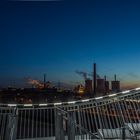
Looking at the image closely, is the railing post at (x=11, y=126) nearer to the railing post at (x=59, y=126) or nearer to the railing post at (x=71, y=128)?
the railing post at (x=59, y=126)

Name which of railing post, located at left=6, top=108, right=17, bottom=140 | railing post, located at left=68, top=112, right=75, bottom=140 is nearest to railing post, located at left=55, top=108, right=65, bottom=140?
railing post, located at left=68, top=112, right=75, bottom=140

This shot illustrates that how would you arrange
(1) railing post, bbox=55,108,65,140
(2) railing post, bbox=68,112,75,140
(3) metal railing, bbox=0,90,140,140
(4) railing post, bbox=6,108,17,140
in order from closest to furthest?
(2) railing post, bbox=68,112,75,140
(1) railing post, bbox=55,108,65,140
(3) metal railing, bbox=0,90,140,140
(4) railing post, bbox=6,108,17,140

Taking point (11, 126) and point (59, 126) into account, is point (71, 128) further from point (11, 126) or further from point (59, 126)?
point (11, 126)

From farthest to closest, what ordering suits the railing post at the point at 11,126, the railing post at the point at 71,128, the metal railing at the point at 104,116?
the railing post at the point at 11,126 → the metal railing at the point at 104,116 → the railing post at the point at 71,128

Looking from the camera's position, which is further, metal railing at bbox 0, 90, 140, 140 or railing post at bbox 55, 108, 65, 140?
metal railing at bbox 0, 90, 140, 140

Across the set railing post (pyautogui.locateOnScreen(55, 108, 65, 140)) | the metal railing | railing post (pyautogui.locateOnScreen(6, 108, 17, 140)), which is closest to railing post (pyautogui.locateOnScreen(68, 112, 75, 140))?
railing post (pyautogui.locateOnScreen(55, 108, 65, 140))

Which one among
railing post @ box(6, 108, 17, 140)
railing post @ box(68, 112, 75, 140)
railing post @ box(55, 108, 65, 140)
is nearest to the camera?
railing post @ box(68, 112, 75, 140)

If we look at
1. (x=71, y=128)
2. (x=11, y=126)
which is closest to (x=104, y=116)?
(x=71, y=128)

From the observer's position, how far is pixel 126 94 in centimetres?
460

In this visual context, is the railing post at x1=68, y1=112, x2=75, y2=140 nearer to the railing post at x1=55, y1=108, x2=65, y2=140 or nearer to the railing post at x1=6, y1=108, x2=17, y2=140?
the railing post at x1=55, y1=108, x2=65, y2=140

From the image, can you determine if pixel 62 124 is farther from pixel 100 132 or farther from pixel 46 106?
pixel 46 106

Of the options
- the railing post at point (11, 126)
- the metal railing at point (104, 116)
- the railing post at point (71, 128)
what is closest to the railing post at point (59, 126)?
the metal railing at point (104, 116)

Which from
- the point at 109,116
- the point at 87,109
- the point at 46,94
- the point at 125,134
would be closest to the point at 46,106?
the point at 87,109

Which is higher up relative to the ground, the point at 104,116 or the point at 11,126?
the point at 104,116
